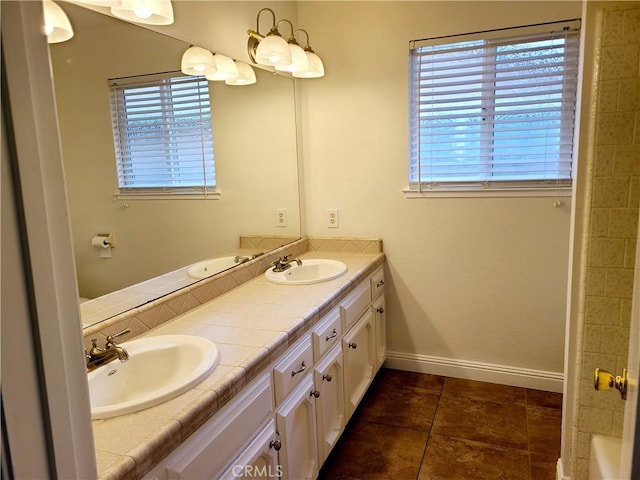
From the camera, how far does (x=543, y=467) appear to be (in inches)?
81.7

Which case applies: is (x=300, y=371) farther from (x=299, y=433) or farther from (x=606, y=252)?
(x=606, y=252)

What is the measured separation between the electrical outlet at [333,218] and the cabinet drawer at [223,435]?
1.61 m

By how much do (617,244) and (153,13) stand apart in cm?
180

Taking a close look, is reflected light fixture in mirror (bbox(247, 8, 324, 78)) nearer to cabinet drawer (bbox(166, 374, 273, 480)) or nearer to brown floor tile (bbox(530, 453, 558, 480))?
cabinet drawer (bbox(166, 374, 273, 480))

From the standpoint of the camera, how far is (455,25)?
8.32 feet

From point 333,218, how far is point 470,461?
1.57m

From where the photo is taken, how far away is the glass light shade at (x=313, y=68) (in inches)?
100

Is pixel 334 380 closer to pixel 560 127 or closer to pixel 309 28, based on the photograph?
pixel 560 127

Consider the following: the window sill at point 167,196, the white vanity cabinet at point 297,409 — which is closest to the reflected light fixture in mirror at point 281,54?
the window sill at point 167,196

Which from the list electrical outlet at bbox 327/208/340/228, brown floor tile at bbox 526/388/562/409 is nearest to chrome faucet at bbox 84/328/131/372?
electrical outlet at bbox 327/208/340/228

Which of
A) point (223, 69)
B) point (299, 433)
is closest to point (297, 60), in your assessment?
point (223, 69)

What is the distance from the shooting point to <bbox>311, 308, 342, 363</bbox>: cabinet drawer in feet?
6.10

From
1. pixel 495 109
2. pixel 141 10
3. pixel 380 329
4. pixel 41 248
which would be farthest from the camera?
pixel 380 329

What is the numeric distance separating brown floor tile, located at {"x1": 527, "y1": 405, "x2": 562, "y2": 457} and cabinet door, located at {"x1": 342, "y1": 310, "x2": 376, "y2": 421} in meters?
0.86
